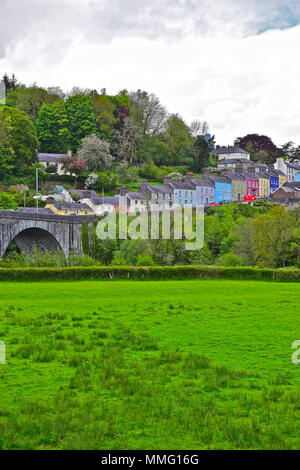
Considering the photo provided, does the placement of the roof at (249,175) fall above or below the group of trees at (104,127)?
below

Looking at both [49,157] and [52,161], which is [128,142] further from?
[52,161]

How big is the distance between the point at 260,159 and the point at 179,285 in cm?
11121

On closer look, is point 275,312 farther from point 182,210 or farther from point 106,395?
point 182,210

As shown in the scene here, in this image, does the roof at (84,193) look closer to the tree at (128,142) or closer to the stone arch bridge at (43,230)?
the tree at (128,142)

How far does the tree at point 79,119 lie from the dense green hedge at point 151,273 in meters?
78.6

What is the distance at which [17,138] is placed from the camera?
90.9 meters

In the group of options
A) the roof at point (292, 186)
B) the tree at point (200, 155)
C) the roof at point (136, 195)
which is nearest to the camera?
the roof at point (136, 195)

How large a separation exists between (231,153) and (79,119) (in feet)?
114

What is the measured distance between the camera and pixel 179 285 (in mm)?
24297

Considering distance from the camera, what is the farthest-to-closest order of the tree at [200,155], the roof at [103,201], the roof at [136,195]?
the tree at [200,155] < the roof at [136,195] < the roof at [103,201]

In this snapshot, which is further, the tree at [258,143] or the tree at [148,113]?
the tree at [258,143]

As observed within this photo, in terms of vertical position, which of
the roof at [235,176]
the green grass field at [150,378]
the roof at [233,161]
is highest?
the roof at [233,161]

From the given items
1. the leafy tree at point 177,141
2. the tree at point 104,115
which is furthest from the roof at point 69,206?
the leafy tree at point 177,141

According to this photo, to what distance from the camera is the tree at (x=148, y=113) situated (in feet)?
401
